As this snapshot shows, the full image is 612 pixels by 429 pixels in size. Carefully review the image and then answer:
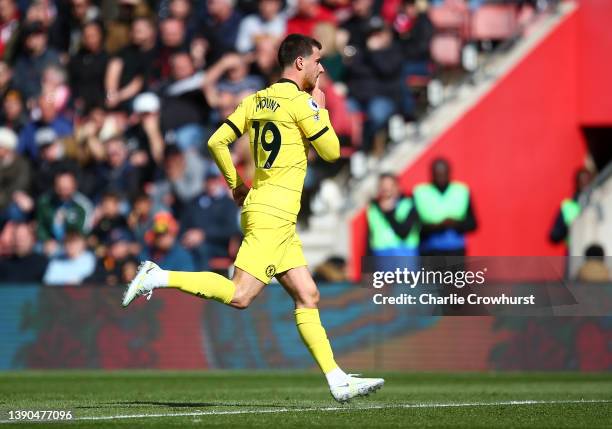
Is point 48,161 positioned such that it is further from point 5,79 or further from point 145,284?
point 145,284

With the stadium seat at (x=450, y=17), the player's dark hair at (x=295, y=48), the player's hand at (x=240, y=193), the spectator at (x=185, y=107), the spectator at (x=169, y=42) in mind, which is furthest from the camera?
the spectator at (x=169, y=42)

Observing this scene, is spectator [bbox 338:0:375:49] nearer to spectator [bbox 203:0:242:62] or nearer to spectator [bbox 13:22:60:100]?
spectator [bbox 203:0:242:62]

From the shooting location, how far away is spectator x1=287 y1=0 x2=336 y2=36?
1969 cm

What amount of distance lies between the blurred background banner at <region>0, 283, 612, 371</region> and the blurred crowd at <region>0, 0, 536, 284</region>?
669 millimetres

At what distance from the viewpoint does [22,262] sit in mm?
18703

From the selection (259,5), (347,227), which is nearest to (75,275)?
(347,227)

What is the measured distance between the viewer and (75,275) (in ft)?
60.1

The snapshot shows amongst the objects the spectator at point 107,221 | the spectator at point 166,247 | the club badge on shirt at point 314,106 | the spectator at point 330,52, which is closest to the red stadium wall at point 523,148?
the spectator at point 330,52

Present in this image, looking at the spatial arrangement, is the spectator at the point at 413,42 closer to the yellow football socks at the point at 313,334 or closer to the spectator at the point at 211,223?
the spectator at the point at 211,223

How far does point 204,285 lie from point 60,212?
Result: 32.7 ft

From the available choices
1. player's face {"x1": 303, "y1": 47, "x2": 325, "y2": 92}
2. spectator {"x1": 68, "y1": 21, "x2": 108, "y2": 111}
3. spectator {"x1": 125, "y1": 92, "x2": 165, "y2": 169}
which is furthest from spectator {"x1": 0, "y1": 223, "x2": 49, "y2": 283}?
player's face {"x1": 303, "y1": 47, "x2": 325, "y2": 92}

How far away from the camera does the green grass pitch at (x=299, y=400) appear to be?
927cm

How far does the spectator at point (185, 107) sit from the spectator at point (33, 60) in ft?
10.0

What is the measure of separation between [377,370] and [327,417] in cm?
722
